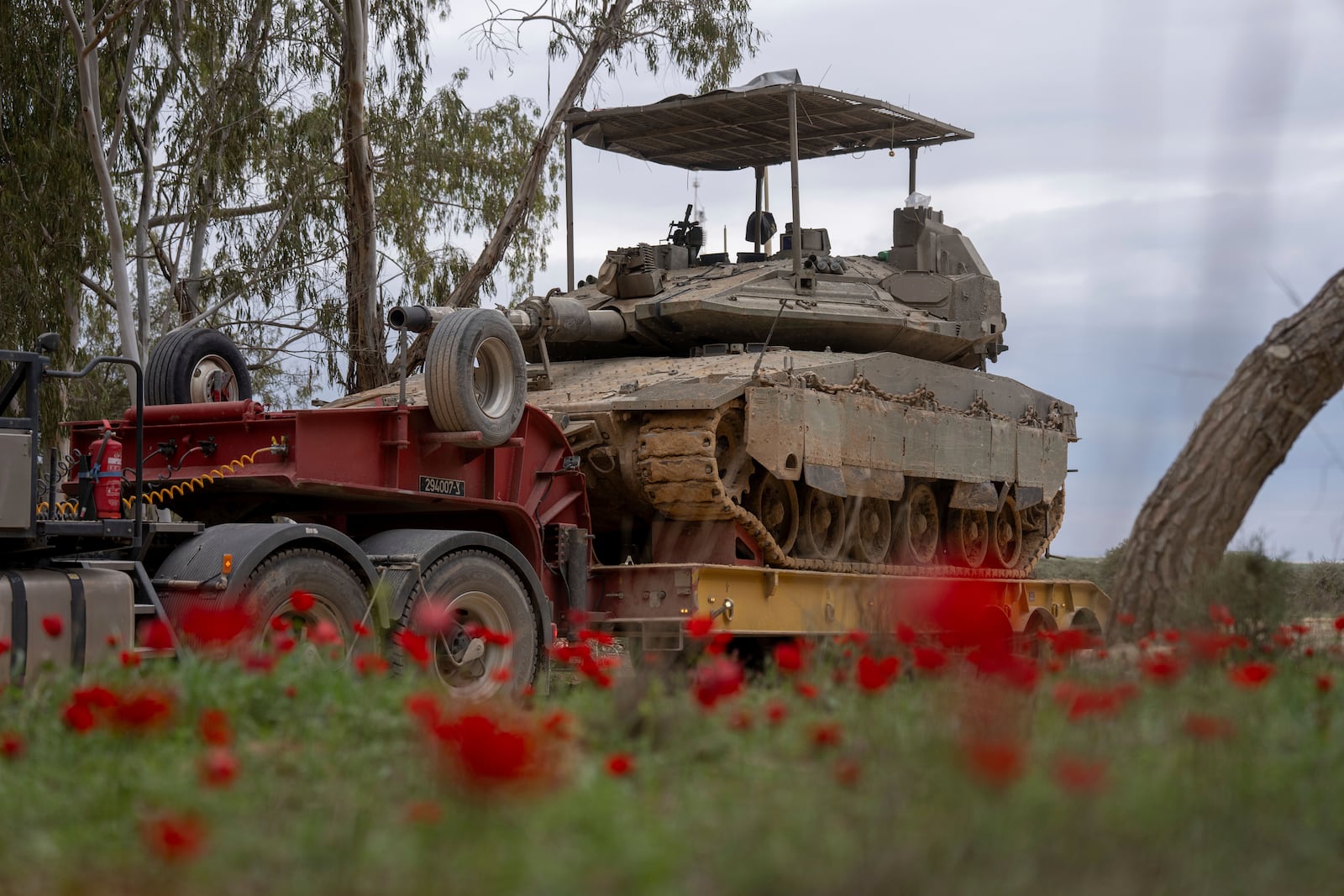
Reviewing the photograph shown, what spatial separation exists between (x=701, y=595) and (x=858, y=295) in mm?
4163

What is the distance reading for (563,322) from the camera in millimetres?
13164

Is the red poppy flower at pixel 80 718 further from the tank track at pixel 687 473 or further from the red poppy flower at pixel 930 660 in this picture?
the tank track at pixel 687 473

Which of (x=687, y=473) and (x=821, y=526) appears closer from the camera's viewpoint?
(x=687, y=473)

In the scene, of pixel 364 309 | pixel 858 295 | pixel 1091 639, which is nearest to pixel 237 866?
pixel 1091 639

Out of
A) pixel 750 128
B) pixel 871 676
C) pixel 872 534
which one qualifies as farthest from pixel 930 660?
pixel 750 128

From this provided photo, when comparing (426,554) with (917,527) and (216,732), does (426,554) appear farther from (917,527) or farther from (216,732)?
(917,527)

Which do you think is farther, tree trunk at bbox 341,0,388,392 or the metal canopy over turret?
tree trunk at bbox 341,0,388,392

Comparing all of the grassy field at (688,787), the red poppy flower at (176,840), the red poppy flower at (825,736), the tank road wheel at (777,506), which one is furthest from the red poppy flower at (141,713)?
the tank road wheel at (777,506)

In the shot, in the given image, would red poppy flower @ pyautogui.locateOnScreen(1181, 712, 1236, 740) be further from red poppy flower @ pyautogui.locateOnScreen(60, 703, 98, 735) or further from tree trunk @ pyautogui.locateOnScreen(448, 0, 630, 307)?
tree trunk @ pyautogui.locateOnScreen(448, 0, 630, 307)

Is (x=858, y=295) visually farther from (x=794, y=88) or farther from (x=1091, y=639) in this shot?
(x=1091, y=639)

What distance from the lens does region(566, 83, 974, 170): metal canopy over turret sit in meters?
14.4

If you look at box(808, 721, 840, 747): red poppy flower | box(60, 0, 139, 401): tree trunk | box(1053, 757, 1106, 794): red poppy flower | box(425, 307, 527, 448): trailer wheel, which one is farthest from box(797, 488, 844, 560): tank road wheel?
box(60, 0, 139, 401): tree trunk

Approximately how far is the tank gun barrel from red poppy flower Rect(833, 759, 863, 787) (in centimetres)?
882

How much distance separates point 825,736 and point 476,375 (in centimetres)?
662
